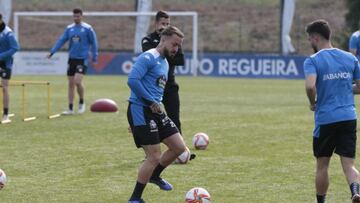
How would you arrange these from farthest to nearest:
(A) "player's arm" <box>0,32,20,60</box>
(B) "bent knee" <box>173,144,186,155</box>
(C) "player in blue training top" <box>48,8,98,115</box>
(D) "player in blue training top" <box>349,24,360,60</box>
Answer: (C) "player in blue training top" <box>48,8,98,115</box> → (A) "player's arm" <box>0,32,20,60</box> → (D) "player in blue training top" <box>349,24,360,60</box> → (B) "bent knee" <box>173,144,186,155</box>

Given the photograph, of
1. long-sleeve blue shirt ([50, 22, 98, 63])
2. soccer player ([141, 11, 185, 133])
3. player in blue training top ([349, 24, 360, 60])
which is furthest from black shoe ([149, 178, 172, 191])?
long-sleeve blue shirt ([50, 22, 98, 63])

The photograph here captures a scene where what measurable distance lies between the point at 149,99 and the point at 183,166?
3014 millimetres

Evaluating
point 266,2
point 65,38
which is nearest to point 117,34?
point 266,2

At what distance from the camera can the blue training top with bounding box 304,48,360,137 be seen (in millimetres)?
8633

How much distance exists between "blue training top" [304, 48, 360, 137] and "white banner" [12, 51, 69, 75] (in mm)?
31866

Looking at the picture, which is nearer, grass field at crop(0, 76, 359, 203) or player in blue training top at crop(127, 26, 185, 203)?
player in blue training top at crop(127, 26, 185, 203)

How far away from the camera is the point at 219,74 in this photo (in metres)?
39.5

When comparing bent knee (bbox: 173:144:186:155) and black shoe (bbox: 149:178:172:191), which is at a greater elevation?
bent knee (bbox: 173:144:186:155)

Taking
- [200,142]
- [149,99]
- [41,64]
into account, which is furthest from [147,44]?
[41,64]

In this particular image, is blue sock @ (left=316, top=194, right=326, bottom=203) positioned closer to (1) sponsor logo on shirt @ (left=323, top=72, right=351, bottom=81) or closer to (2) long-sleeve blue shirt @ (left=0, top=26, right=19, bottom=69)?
(1) sponsor logo on shirt @ (left=323, top=72, right=351, bottom=81)

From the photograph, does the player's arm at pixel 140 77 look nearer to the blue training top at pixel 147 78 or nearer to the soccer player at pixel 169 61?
the blue training top at pixel 147 78

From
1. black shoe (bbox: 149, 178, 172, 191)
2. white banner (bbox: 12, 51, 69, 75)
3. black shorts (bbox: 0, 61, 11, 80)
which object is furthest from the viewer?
white banner (bbox: 12, 51, 69, 75)

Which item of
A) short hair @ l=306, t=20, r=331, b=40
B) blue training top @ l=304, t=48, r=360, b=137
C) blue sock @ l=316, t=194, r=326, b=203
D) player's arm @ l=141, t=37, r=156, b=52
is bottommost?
blue sock @ l=316, t=194, r=326, b=203

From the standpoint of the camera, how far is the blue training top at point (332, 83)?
863 centimetres
